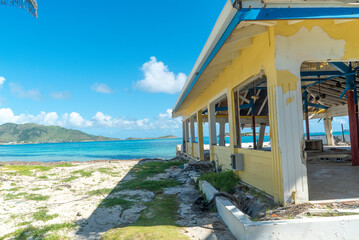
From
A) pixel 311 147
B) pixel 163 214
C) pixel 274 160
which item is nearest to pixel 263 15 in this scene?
pixel 274 160

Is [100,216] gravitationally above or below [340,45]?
below

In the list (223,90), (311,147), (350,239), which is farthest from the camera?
(311,147)

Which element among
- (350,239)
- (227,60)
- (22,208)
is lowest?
(22,208)

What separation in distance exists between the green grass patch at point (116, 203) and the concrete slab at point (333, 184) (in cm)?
415

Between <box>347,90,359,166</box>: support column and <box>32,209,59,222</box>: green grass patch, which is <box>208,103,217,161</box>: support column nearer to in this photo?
<box>347,90,359,166</box>: support column

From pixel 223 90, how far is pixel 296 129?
11.7 feet

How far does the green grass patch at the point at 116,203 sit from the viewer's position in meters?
6.17

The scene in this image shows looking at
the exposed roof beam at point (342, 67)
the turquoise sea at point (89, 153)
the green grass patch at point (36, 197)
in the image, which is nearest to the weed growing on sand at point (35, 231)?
the green grass patch at point (36, 197)

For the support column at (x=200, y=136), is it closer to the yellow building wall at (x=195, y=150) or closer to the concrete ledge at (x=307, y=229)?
the yellow building wall at (x=195, y=150)

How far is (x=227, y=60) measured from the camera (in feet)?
21.2

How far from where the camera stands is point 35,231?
15.4ft

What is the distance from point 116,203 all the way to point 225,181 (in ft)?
9.51

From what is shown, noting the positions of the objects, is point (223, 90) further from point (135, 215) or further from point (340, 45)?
point (135, 215)

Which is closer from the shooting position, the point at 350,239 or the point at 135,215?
the point at 350,239
